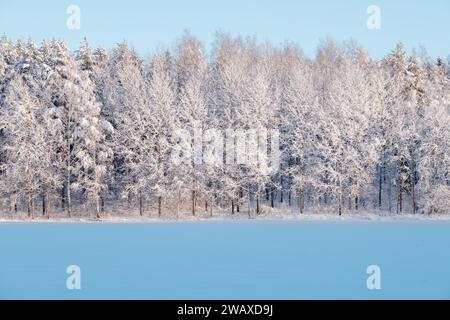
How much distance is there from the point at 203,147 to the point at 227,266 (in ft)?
122

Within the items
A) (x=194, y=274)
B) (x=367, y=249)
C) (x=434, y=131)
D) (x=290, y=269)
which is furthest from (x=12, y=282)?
(x=434, y=131)

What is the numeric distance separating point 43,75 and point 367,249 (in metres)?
46.3

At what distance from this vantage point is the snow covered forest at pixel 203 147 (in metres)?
55.5

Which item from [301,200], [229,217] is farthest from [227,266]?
[301,200]

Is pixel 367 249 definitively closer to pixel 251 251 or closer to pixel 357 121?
pixel 251 251

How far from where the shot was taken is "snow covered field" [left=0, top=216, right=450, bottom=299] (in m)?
15.5

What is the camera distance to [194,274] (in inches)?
721

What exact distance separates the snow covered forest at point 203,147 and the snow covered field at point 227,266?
24.3m

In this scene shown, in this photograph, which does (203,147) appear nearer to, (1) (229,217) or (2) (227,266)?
(1) (229,217)

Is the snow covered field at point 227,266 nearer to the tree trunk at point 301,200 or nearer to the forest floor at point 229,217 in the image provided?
the forest floor at point 229,217

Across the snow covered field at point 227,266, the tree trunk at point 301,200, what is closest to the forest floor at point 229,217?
the tree trunk at point 301,200

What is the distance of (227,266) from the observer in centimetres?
1998

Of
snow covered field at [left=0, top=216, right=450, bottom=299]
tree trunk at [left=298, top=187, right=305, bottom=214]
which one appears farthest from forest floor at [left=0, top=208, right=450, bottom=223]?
snow covered field at [left=0, top=216, right=450, bottom=299]

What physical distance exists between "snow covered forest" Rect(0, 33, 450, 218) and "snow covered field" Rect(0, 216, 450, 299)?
24.3 m
